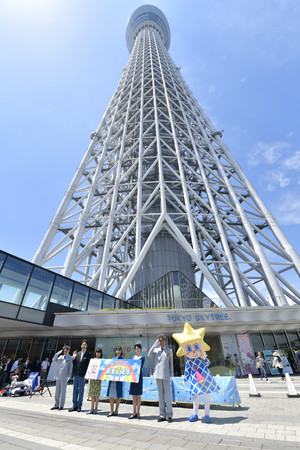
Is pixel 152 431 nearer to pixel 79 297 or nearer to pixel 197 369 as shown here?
pixel 197 369

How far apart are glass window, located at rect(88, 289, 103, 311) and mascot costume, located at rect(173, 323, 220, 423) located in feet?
46.5

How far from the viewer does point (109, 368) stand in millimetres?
6379

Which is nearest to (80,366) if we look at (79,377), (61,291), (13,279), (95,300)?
(79,377)

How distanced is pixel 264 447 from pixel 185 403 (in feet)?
15.4

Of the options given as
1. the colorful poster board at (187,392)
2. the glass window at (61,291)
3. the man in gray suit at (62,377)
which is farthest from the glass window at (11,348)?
the man in gray suit at (62,377)

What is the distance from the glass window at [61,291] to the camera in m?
16.3

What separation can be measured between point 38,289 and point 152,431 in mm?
13432

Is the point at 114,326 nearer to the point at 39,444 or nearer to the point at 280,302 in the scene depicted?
the point at 39,444

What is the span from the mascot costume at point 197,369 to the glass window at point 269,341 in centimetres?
1408

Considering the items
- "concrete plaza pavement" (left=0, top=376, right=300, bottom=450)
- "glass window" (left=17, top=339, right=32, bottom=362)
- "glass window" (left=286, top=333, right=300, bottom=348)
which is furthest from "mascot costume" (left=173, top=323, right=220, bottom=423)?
"glass window" (left=17, top=339, right=32, bottom=362)

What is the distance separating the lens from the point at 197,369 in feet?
17.7

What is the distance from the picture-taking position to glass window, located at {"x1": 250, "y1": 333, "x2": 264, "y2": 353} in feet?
53.2

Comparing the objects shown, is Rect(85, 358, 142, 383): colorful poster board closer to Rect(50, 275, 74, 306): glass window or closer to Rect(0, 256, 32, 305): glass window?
Rect(0, 256, 32, 305): glass window

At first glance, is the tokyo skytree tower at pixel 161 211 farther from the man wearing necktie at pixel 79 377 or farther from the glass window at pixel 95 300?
the man wearing necktie at pixel 79 377
